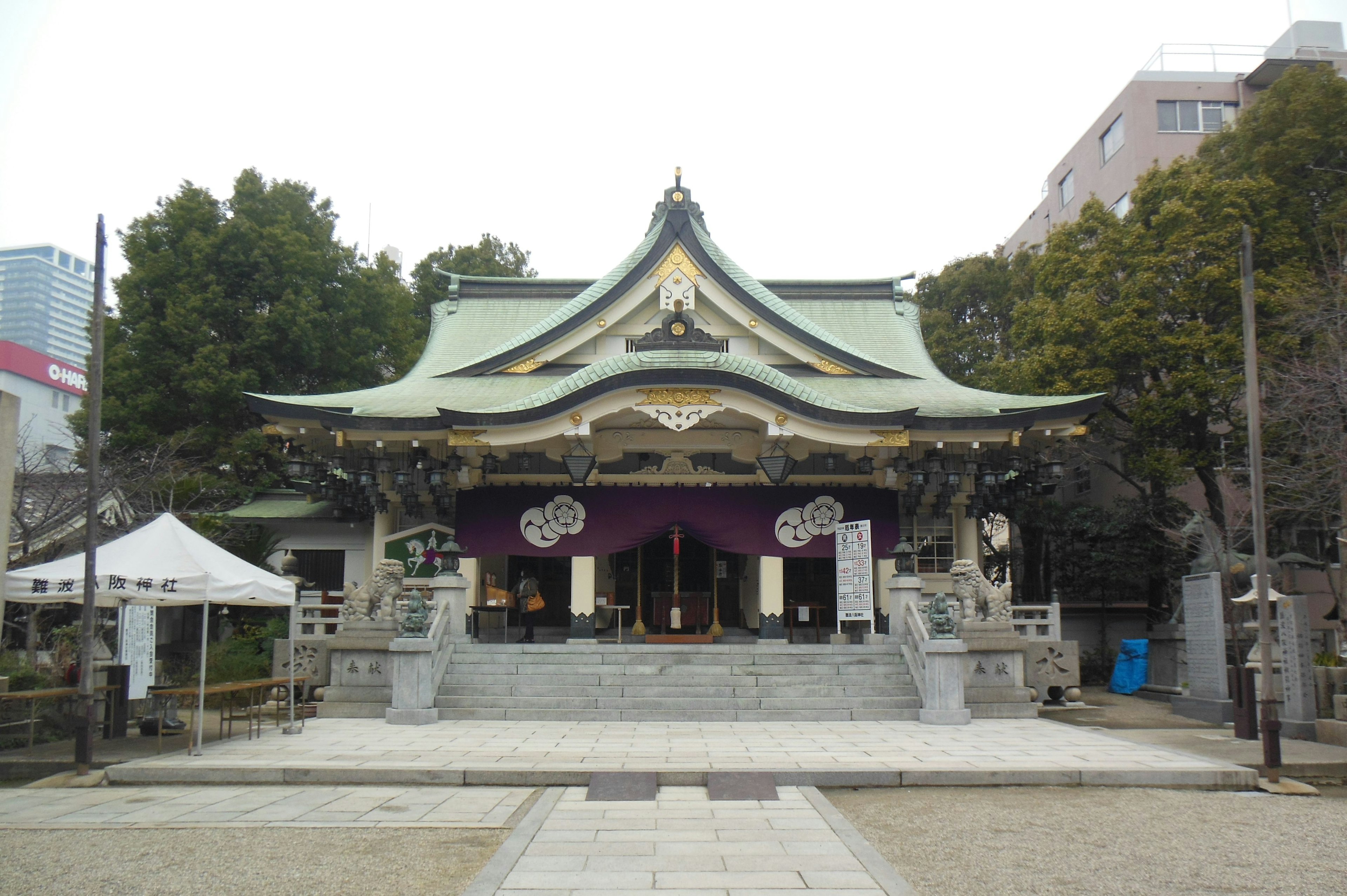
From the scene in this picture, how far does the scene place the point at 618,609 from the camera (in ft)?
64.7

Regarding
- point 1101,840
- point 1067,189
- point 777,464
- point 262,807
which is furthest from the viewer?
point 1067,189

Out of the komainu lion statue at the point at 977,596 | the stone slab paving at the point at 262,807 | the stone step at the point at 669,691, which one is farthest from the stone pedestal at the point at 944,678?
the stone slab paving at the point at 262,807

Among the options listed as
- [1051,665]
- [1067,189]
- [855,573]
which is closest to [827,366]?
[855,573]

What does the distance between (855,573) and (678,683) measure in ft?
11.4

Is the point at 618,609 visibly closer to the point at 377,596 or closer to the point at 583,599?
the point at 583,599

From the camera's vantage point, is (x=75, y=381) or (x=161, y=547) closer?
(x=161, y=547)

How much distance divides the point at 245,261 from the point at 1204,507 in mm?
25907

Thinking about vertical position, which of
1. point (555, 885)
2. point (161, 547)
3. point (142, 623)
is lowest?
point (555, 885)

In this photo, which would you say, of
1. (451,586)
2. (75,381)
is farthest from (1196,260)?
(75,381)

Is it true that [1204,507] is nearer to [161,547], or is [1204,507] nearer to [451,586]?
[451,586]

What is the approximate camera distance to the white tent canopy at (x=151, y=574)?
10.2 meters

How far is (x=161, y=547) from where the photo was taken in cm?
1064

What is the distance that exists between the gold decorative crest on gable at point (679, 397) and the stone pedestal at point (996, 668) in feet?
18.3

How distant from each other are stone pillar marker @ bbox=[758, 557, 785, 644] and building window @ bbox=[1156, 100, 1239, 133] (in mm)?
22076
